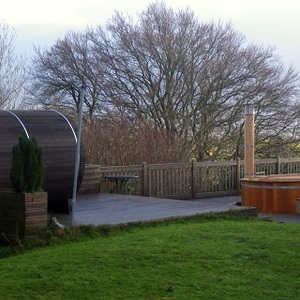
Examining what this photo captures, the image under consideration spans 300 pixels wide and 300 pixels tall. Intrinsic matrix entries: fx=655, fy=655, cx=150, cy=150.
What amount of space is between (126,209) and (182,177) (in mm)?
7470

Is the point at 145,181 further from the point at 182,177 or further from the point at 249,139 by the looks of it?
the point at 249,139

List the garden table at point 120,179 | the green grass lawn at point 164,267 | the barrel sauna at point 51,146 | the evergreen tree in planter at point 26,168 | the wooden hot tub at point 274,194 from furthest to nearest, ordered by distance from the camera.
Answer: the garden table at point 120,179, the wooden hot tub at point 274,194, the barrel sauna at point 51,146, the evergreen tree in planter at point 26,168, the green grass lawn at point 164,267

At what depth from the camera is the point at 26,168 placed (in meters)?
9.56

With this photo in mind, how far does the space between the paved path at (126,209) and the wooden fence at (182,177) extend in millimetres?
1861

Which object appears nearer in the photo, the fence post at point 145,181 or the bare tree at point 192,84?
the fence post at point 145,181

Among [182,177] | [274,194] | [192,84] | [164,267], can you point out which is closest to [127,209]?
[274,194]

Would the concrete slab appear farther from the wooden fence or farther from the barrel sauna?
the wooden fence

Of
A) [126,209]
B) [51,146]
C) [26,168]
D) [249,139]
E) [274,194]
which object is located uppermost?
[249,139]

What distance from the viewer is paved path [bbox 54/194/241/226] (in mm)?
10789

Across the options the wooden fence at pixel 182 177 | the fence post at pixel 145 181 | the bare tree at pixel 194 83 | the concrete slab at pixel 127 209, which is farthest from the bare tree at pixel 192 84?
the concrete slab at pixel 127 209

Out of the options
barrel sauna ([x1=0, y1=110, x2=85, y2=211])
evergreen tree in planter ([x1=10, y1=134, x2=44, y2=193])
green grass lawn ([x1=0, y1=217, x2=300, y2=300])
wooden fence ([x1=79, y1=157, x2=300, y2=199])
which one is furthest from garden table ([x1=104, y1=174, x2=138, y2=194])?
green grass lawn ([x1=0, y1=217, x2=300, y2=300])

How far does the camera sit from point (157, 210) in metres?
12.1

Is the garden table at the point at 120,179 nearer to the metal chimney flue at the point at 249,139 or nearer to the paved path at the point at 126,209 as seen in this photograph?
the paved path at the point at 126,209

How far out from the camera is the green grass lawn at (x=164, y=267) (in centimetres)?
622
